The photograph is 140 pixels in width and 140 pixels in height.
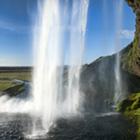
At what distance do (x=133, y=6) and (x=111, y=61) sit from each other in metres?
42.7

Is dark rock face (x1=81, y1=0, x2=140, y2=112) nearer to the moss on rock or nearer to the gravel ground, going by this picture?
the moss on rock

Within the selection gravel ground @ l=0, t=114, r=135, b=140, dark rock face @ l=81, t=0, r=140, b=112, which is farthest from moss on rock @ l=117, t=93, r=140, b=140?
dark rock face @ l=81, t=0, r=140, b=112

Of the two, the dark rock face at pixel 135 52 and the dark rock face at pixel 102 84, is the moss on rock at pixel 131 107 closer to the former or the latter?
the dark rock face at pixel 102 84

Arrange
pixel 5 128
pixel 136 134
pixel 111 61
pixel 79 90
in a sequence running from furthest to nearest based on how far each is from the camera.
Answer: pixel 111 61 < pixel 79 90 < pixel 5 128 < pixel 136 134

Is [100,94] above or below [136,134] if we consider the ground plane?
above

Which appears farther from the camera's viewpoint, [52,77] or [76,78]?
[76,78]

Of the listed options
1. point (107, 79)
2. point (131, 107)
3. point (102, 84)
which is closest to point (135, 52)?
point (102, 84)

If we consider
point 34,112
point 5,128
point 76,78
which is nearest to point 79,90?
point 76,78

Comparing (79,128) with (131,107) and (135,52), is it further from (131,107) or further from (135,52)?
(135,52)

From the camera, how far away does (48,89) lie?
281ft

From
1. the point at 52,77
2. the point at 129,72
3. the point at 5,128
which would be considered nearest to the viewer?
the point at 5,128

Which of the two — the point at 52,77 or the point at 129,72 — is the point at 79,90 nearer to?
the point at 129,72

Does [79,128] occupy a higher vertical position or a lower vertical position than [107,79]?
lower

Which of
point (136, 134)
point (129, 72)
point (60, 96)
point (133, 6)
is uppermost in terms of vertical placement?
point (133, 6)
